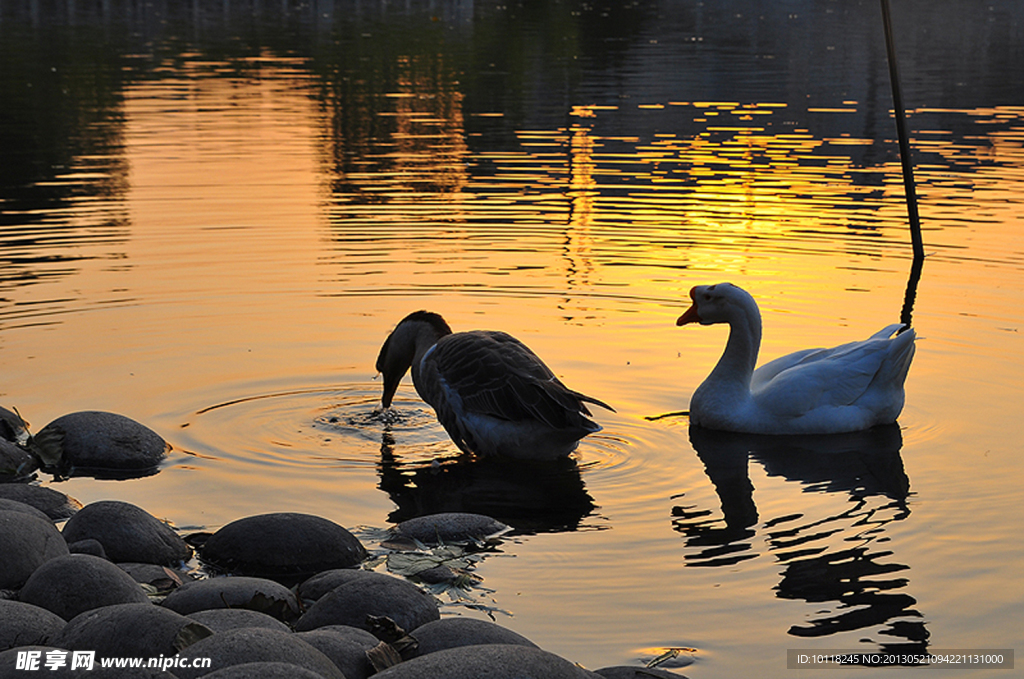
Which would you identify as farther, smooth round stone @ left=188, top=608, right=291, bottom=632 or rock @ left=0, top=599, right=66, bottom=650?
smooth round stone @ left=188, top=608, right=291, bottom=632

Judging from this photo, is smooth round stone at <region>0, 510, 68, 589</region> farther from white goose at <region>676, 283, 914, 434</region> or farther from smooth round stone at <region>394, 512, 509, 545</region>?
white goose at <region>676, 283, 914, 434</region>

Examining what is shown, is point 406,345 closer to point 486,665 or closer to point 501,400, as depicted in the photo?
point 501,400

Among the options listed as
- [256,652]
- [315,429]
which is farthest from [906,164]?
[256,652]

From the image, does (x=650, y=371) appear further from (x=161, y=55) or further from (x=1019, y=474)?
(x=161, y=55)

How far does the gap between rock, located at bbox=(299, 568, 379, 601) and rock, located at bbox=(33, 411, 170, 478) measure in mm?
2874

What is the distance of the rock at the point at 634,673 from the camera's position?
555 centimetres

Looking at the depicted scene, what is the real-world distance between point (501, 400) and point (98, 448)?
3.09 meters

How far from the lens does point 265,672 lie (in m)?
4.46

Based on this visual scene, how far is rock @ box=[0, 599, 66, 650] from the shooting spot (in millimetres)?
5242

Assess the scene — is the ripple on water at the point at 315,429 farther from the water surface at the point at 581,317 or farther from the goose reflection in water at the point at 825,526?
the goose reflection in water at the point at 825,526

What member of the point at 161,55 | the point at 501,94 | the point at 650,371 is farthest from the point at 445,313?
the point at 161,55

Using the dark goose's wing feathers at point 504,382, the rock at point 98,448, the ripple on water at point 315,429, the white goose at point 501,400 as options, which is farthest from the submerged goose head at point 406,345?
the rock at point 98,448

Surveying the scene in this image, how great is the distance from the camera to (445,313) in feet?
44.1

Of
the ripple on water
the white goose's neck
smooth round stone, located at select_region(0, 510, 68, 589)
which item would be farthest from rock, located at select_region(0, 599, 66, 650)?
the white goose's neck
